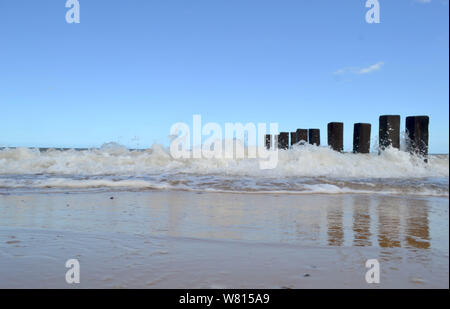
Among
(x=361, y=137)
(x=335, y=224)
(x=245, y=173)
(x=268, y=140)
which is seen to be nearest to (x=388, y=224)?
(x=335, y=224)

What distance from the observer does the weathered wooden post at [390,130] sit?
27.2ft

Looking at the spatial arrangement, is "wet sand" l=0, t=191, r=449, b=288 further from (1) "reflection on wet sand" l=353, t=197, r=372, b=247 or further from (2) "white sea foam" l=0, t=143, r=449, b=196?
(2) "white sea foam" l=0, t=143, r=449, b=196

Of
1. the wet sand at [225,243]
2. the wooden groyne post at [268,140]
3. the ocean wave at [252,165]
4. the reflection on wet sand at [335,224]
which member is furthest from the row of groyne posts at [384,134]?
the reflection on wet sand at [335,224]

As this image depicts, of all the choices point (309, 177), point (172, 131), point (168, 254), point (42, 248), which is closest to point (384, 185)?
point (309, 177)

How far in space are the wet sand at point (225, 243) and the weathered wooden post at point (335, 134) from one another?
5.76 metres

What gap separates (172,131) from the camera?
10.7m

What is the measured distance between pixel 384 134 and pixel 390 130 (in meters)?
0.18

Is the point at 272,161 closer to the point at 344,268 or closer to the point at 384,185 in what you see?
the point at 384,185

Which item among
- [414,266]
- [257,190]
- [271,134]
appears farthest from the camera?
[271,134]

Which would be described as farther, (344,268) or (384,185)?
(384,185)

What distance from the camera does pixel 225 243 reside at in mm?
2514

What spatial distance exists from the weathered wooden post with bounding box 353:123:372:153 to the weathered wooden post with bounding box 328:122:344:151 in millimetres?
467

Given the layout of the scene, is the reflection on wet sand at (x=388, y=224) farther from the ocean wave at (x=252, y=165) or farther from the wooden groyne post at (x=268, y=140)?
the wooden groyne post at (x=268, y=140)
